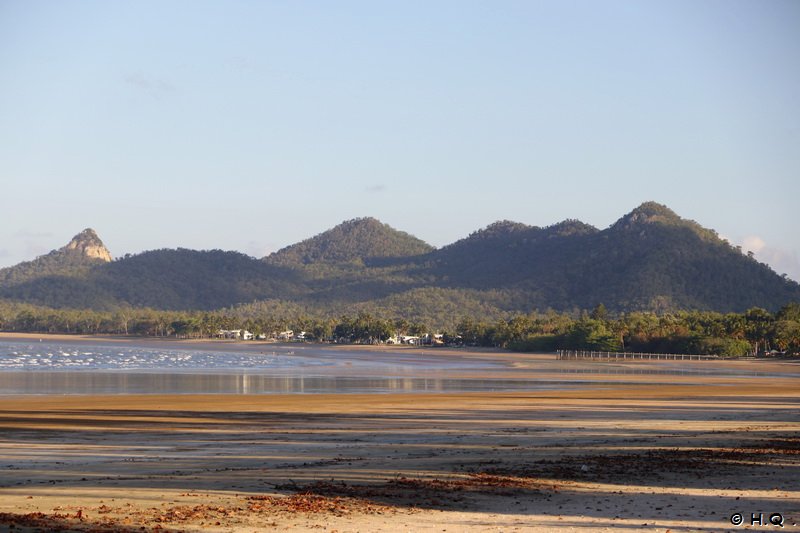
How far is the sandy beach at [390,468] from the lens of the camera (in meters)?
13.3

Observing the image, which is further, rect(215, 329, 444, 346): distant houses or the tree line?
rect(215, 329, 444, 346): distant houses

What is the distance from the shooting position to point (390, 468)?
17984mm

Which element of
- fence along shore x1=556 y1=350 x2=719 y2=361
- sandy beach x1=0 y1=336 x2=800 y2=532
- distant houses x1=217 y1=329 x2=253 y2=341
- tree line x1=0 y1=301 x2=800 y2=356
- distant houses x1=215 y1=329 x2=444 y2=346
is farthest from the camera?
distant houses x1=217 y1=329 x2=253 y2=341

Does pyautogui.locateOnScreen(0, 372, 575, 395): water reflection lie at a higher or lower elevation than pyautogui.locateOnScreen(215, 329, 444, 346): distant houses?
lower

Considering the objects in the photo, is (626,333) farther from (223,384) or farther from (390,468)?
(390,468)

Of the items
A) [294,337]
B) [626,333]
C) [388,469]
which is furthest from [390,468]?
[294,337]

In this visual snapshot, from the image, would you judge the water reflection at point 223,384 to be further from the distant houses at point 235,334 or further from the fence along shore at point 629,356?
the distant houses at point 235,334

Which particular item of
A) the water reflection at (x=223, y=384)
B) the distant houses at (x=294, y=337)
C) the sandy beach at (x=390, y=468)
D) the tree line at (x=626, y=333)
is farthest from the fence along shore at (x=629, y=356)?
the sandy beach at (x=390, y=468)

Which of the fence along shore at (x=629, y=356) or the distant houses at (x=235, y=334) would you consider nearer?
the fence along shore at (x=629, y=356)

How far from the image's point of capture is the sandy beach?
13.3 meters

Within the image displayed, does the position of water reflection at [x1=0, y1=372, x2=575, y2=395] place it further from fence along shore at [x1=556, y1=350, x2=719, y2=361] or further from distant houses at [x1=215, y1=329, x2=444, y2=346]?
distant houses at [x1=215, y1=329, x2=444, y2=346]

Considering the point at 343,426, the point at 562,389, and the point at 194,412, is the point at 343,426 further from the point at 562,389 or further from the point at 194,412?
the point at 562,389

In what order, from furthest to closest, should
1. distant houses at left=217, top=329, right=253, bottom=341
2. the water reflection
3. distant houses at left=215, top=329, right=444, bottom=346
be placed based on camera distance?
distant houses at left=217, top=329, right=253, bottom=341, distant houses at left=215, top=329, right=444, bottom=346, the water reflection

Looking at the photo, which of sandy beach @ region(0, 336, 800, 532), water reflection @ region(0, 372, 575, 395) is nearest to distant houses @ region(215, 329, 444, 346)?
water reflection @ region(0, 372, 575, 395)
